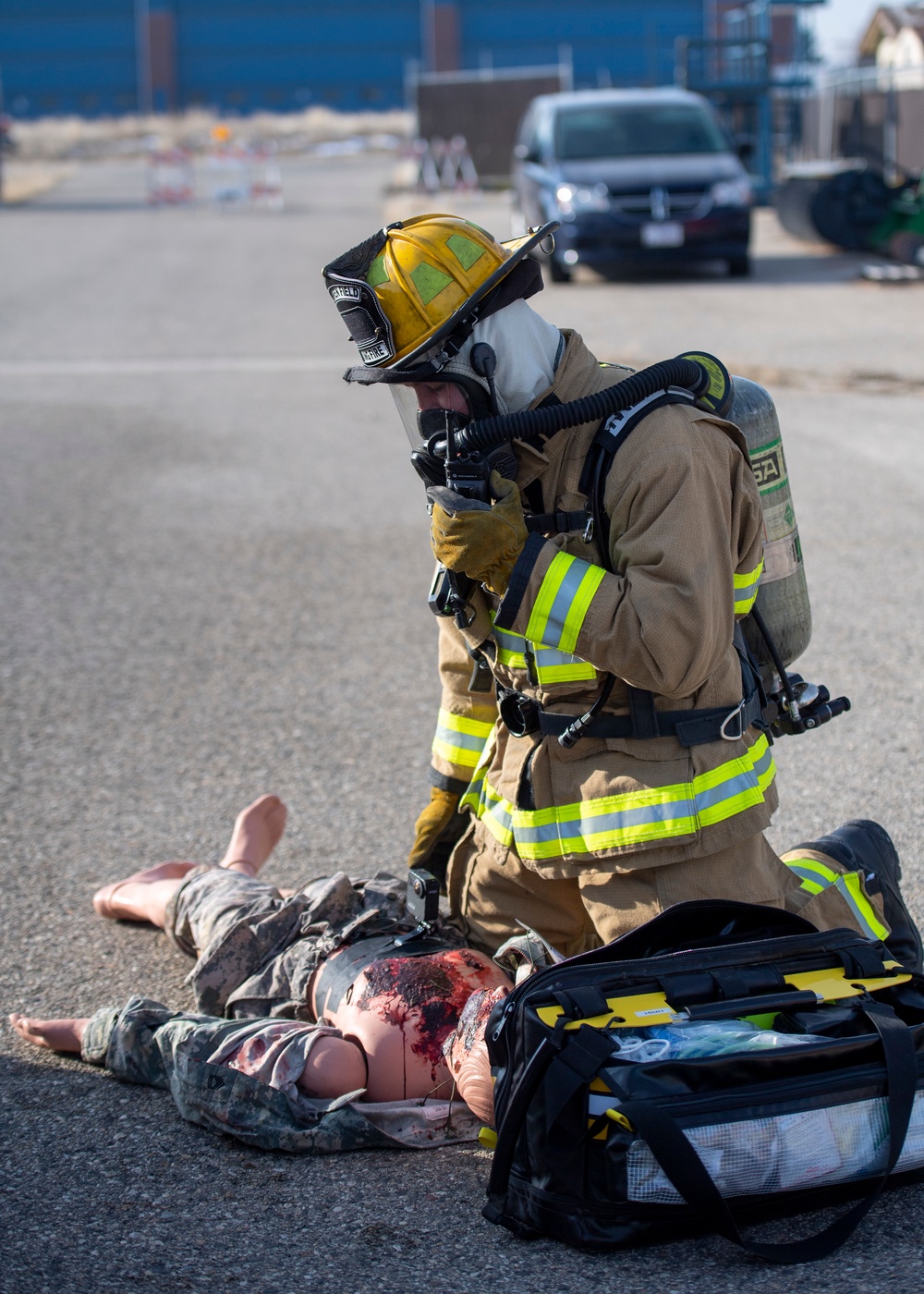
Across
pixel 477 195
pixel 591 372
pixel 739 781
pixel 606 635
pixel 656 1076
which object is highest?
pixel 477 195

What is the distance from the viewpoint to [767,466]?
9.30 feet

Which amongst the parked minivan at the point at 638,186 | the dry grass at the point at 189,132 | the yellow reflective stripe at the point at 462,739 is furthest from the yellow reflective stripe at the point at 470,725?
the dry grass at the point at 189,132

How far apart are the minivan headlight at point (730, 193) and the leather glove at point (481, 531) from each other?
12.6 m

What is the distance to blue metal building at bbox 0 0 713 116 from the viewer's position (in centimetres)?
5812

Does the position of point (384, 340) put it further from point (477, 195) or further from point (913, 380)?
point (477, 195)

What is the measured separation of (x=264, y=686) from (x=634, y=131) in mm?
11814

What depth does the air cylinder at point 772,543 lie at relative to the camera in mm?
2826

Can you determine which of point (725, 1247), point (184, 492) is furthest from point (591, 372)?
point (184, 492)

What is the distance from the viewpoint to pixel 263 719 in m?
4.78

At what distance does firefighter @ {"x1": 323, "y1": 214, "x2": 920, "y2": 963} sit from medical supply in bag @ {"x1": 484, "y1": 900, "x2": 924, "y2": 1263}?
1.16ft

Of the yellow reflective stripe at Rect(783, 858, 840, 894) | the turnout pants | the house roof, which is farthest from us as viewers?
the house roof

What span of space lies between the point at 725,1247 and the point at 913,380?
27.6 feet

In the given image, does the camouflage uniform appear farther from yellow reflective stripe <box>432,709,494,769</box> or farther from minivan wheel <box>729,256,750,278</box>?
minivan wheel <box>729,256,750,278</box>

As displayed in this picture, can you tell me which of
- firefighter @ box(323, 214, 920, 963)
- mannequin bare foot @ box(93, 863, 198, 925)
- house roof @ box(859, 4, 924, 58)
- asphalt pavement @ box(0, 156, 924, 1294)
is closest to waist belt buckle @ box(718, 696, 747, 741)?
firefighter @ box(323, 214, 920, 963)
